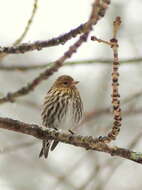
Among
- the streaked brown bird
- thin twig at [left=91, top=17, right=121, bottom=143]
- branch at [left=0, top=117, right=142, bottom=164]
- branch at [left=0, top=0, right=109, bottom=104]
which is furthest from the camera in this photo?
the streaked brown bird

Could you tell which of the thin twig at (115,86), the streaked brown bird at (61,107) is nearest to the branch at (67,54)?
the thin twig at (115,86)

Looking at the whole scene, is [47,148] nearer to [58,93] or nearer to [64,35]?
[58,93]

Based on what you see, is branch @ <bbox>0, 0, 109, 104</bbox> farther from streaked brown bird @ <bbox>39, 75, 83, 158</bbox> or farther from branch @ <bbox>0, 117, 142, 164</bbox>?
streaked brown bird @ <bbox>39, 75, 83, 158</bbox>

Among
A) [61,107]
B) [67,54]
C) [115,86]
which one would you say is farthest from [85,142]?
[61,107]

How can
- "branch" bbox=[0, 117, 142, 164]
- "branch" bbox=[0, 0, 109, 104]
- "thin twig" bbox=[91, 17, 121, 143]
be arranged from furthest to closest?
"branch" bbox=[0, 117, 142, 164], "thin twig" bbox=[91, 17, 121, 143], "branch" bbox=[0, 0, 109, 104]

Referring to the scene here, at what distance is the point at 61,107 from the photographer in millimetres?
6109

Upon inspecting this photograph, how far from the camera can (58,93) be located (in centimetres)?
622

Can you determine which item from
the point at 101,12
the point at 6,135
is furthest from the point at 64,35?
the point at 6,135

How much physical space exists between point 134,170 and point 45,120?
5127mm

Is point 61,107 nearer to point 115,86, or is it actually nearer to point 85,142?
point 85,142

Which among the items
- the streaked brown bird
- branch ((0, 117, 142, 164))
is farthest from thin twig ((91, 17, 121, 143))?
the streaked brown bird

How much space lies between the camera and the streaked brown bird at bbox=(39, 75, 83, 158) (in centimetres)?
609

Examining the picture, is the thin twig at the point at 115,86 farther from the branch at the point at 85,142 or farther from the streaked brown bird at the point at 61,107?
the streaked brown bird at the point at 61,107

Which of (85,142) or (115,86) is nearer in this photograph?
(115,86)
